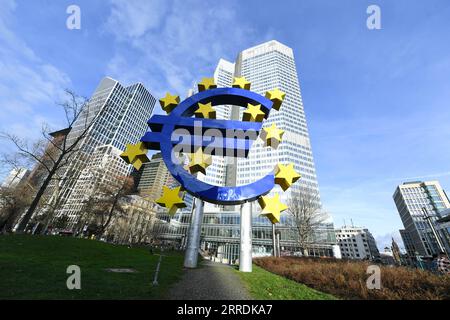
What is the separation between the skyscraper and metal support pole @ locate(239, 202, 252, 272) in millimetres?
33412

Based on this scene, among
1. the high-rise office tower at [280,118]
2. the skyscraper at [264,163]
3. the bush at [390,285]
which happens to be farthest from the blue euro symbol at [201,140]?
the high-rise office tower at [280,118]

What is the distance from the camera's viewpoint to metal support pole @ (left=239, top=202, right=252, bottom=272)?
35.7 ft

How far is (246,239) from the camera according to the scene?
1088cm

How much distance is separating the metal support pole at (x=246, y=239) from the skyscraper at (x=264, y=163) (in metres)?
33.4

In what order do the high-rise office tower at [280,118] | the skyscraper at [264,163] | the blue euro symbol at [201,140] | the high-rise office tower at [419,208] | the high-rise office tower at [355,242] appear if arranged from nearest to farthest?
the blue euro symbol at [201,140] < the skyscraper at [264,163] < the high-rise office tower at [280,118] < the high-rise office tower at [419,208] < the high-rise office tower at [355,242]

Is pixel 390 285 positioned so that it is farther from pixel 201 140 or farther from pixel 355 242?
pixel 355 242

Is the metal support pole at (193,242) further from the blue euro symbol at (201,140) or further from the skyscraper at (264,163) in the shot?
the skyscraper at (264,163)

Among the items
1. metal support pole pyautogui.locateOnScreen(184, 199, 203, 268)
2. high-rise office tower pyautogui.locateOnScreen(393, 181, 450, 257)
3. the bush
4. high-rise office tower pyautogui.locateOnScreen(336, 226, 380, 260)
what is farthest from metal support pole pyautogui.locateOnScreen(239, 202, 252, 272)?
high-rise office tower pyautogui.locateOnScreen(336, 226, 380, 260)

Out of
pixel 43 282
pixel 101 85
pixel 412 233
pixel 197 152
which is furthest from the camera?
pixel 101 85

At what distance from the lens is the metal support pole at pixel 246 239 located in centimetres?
1089
